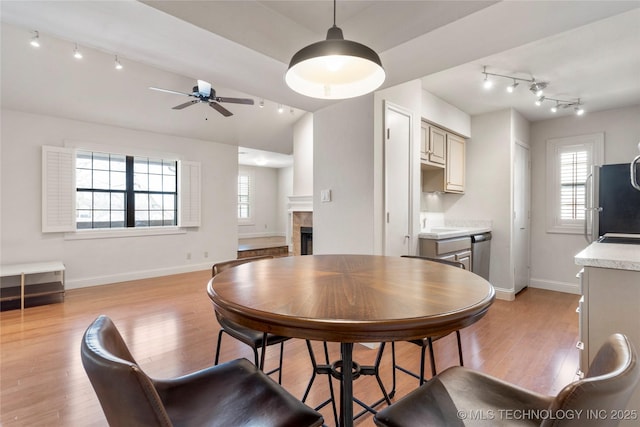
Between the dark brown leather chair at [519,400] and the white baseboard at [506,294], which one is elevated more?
the dark brown leather chair at [519,400]

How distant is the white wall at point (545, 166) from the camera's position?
12.8 ft

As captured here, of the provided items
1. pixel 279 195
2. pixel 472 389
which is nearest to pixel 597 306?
pixel 472 389

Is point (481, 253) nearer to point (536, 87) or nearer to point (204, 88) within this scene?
point (536, 87)

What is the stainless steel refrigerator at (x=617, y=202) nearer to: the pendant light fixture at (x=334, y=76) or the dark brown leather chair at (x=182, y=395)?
the pendant light fixture at (x=334, y=76)

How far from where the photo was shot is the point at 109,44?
185 cm

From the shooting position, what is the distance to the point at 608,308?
1482 millimetres

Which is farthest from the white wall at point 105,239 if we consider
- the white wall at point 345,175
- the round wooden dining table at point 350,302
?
the round wooden dining table at point 350,302

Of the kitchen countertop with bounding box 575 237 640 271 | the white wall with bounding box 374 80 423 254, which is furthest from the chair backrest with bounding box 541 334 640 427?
the white wall with bounding box 374 80 423 254

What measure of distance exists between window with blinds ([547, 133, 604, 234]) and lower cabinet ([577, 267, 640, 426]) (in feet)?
11.0

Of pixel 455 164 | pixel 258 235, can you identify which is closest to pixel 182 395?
pixel 455 164

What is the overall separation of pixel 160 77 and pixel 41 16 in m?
2.88

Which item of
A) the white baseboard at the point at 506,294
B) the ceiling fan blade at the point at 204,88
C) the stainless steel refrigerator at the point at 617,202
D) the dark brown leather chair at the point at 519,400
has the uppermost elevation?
the ceiling fan blade at the point at 204,88

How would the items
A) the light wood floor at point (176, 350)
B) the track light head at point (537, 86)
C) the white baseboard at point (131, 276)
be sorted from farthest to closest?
the white baseboard at point (131, 276) < the track light head at point (537, 86) < the light wood floor at point (176, 350)

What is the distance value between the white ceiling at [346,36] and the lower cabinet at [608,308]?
4.37 feet
